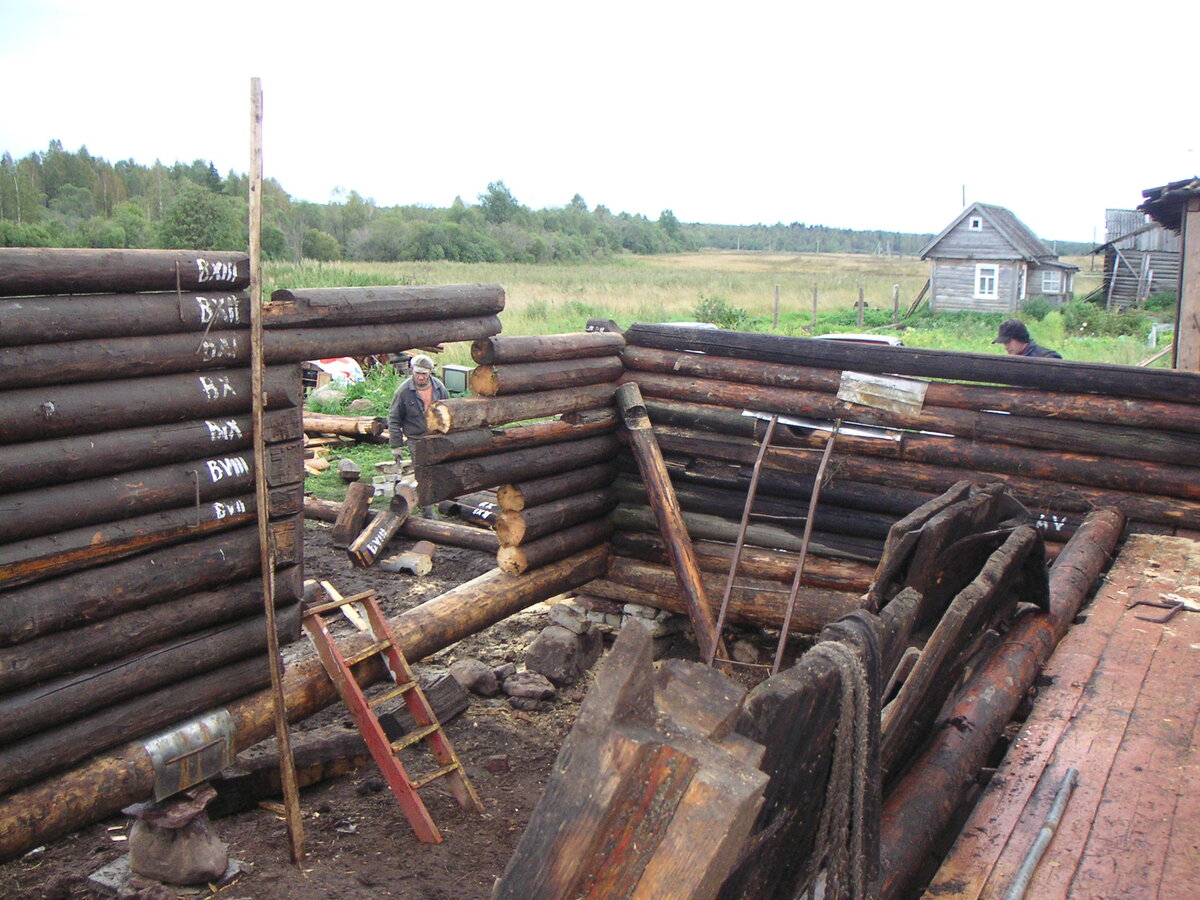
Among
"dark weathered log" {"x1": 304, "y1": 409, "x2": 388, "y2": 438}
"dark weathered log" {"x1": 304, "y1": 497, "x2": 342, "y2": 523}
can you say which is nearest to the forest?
"dark weathered log" {"x1": 304, "y1": 409, "x2": 388, "y2": 438}

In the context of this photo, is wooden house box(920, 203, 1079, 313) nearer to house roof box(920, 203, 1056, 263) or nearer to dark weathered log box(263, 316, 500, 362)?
house roof box(920, 203, 1056, 263)

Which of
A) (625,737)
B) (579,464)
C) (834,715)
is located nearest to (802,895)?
(834,715)

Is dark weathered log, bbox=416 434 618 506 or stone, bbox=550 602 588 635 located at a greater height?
dark weathered log, bbox=416 434 618 506

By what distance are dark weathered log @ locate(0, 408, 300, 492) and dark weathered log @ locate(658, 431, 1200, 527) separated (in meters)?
3.51

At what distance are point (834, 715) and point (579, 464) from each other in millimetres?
5663

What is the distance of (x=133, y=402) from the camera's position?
15.2 feet

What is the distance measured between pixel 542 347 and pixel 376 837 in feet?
11.3

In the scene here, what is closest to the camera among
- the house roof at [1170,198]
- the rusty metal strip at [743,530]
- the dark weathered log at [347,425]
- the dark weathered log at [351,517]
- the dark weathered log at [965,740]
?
the dark weathered log at [965,740]

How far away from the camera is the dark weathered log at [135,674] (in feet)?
14.2

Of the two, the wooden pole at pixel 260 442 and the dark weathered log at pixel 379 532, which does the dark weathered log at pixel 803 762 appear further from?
the dark weathered log at pixel 379 532

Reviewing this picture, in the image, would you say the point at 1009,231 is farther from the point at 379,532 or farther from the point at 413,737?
the point at 413,737

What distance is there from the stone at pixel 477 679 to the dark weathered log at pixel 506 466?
141 cm

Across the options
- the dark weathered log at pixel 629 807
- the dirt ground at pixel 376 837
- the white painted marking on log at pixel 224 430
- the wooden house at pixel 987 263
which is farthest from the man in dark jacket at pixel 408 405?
the wooden house at pixel 987 263

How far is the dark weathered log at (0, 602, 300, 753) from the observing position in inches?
171
